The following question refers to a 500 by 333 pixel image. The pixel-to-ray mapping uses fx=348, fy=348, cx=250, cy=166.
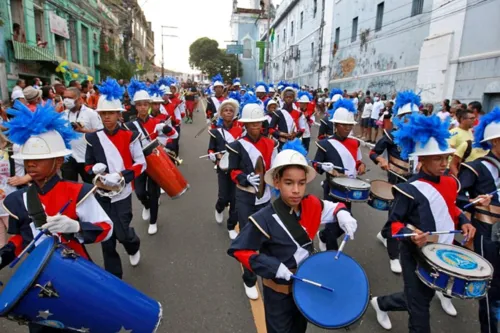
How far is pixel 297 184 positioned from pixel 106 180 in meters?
2.33

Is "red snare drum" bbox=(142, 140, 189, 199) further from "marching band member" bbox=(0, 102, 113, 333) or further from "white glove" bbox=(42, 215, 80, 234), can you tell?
"white glove" bbox=(42, 215, 80, 234)

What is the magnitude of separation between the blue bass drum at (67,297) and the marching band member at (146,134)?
329cm

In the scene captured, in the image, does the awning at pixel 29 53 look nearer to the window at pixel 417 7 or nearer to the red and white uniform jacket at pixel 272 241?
the red and white uniform jacket at pixel 272 241

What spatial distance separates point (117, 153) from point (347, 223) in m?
3.01

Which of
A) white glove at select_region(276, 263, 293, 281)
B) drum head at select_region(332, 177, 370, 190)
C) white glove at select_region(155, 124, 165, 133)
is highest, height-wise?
white glove at select_region(155, 124, 165, 133)

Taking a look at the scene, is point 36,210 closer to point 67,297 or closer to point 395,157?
point 67,297

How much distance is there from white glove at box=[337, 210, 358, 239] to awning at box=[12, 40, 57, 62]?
682 inches

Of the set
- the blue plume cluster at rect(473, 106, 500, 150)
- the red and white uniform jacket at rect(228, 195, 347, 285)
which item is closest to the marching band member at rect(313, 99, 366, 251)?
the blue plume cluster at rect(473, 106, 500, 150)

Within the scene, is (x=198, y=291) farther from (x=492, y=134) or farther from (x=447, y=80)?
(x=447, y=80)

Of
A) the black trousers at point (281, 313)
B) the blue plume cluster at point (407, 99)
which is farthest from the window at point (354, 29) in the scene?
the black trousers at point (281, 313)

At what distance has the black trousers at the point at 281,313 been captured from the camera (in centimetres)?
259

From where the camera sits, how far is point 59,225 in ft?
7.68

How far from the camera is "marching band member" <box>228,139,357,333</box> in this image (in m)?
2.52

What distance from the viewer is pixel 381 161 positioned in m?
4.92
